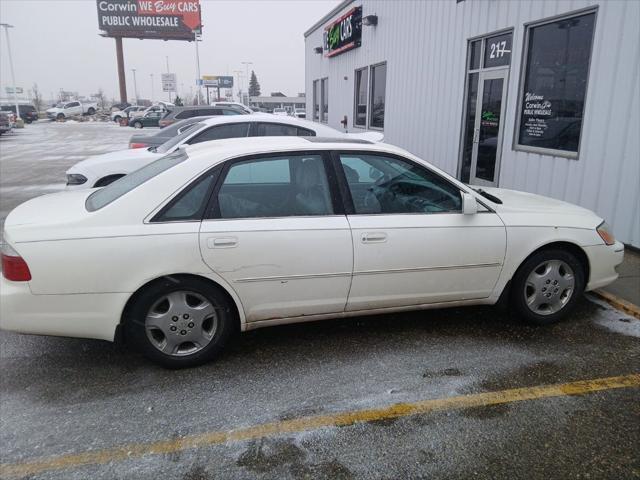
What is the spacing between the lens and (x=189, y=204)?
335 cm

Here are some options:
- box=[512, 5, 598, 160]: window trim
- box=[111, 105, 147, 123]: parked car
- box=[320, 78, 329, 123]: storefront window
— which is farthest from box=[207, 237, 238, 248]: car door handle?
box=[111, 105, 147, 123]: parked car

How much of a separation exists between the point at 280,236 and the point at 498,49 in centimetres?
649

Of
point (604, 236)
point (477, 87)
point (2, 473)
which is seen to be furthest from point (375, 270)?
point (477, 87)

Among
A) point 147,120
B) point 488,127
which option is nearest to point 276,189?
point 488,127

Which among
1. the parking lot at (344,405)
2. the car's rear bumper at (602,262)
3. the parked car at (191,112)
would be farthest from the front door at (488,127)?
the parked car at (191,112)

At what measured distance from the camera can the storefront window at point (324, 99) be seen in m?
20.1

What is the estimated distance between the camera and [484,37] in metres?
8.53

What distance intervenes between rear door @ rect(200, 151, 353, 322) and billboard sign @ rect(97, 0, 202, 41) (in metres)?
55.7

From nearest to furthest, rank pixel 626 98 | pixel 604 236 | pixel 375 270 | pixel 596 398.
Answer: pixel 596 398 → pixel 375 270 → pixel 604 236 → pixel 626 98

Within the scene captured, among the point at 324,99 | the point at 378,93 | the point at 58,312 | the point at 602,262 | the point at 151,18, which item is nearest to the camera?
the point at 58,312

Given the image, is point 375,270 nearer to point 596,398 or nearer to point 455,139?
point 596,398

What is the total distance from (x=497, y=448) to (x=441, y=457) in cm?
31

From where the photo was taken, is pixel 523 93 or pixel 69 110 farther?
pixel 69 110

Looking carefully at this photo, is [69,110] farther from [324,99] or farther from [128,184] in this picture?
[128,184]
